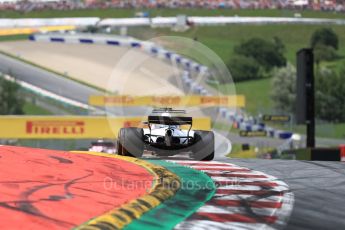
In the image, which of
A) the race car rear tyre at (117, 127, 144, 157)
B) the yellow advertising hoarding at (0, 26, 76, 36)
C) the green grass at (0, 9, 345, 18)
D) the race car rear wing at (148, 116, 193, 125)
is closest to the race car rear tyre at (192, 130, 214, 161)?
the race car rear wing at (148, 116, 193, 125)

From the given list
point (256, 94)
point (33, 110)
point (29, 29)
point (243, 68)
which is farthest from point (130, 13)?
point (33, 110)

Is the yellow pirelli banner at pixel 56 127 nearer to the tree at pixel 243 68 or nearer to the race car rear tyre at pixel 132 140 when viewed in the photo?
A: the race car rear tyre at pixel 132 140

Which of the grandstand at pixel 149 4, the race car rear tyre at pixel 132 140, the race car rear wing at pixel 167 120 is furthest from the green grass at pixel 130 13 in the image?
the race car rear tyre at pixel 132 140

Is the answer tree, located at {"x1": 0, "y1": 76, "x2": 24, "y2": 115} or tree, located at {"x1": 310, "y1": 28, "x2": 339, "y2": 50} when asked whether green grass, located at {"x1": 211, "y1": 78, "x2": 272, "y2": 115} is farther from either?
Result: tree, located at {"x1": 0, "y1": 76, "x2": 24, "y2": 115}

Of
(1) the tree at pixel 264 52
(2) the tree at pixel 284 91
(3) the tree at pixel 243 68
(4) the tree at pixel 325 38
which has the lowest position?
(2) the tree at pixel 284 91

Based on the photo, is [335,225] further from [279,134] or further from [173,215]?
[279,134]

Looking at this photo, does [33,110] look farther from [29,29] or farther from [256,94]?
[29,29]
